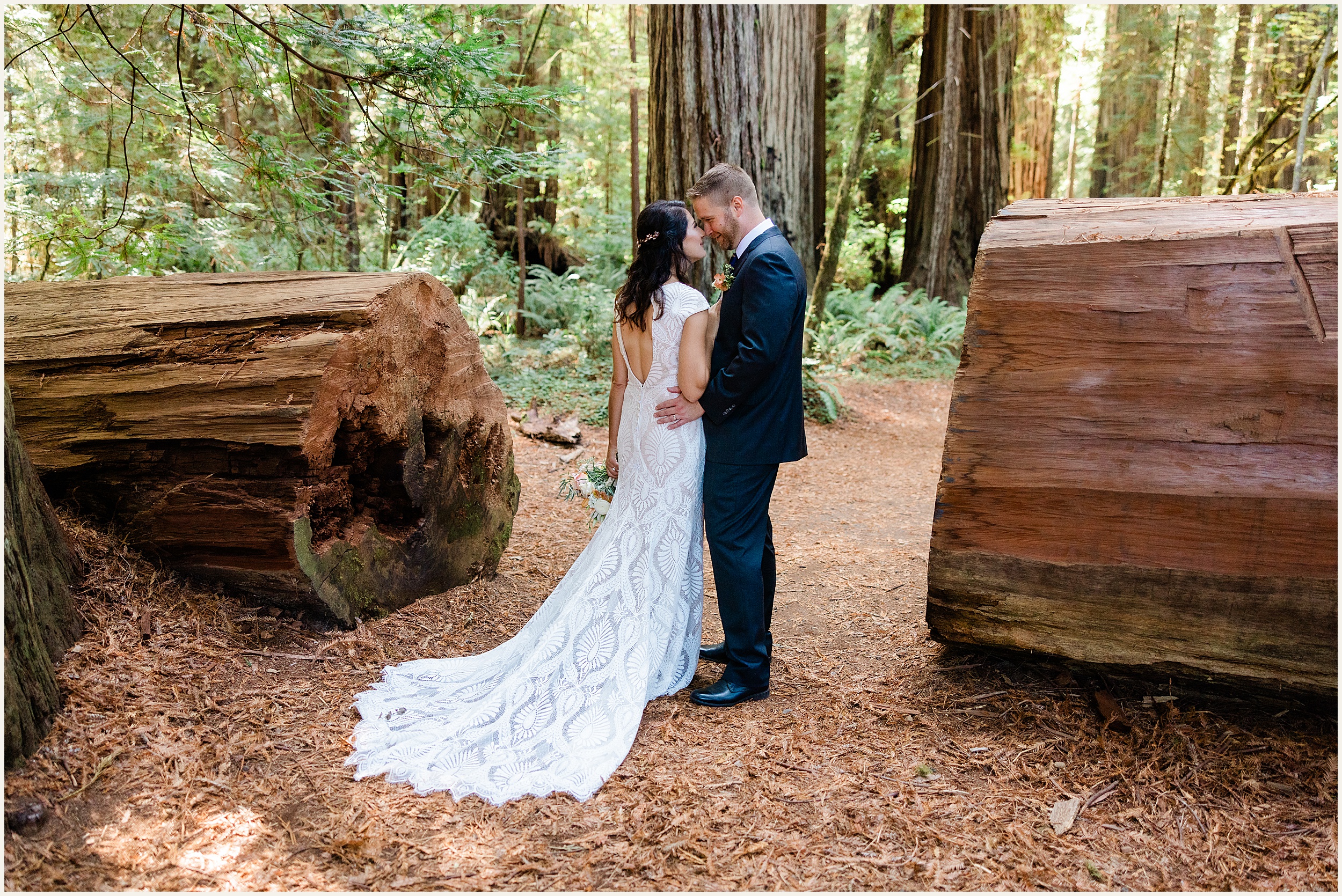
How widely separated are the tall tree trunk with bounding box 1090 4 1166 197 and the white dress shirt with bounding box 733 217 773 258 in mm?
14364

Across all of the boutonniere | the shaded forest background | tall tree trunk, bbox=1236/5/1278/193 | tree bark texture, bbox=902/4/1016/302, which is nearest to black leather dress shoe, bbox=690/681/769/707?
the boutonniere

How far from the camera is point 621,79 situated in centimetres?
1580

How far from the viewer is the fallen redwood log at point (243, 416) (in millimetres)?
3514

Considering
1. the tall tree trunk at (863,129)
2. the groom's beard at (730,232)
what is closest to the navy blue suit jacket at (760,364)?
the groom's beard at (730,232)

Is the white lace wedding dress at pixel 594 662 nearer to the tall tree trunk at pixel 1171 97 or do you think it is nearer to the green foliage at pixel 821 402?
the green foliage at pixel 821 402

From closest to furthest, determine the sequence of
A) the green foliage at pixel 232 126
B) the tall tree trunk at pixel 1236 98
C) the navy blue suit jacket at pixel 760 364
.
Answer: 1. the navy blue suit jacket at pixel 760 364
2. the green foliage at pixel 232 126
3. the tall tree trunk at pixel 1236 98

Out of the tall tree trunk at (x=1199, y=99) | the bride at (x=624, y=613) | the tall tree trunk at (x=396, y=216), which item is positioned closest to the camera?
the bride at (x=624, y=613)

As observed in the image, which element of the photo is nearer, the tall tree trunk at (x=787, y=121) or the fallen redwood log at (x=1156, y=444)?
the fallen redwood log at (x=1156, y=444)

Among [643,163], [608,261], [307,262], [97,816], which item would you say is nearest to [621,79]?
[643,163]

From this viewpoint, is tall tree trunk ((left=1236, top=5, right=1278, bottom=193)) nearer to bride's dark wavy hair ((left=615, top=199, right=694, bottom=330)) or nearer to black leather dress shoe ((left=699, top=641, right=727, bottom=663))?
bride's dark wavy hair ((left=615, top=199, right=694, bottom=330))

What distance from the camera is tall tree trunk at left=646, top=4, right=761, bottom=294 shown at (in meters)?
7.31

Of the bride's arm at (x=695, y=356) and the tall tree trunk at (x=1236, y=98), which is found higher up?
the tall tree trunk at (x=1236, y=98)

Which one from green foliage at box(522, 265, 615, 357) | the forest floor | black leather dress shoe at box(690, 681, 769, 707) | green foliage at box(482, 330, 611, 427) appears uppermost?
green foliage at box(522, 265, 615, 357)

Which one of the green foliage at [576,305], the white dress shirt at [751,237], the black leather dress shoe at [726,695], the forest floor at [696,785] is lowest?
the black leather dress shoe at [726,695]
